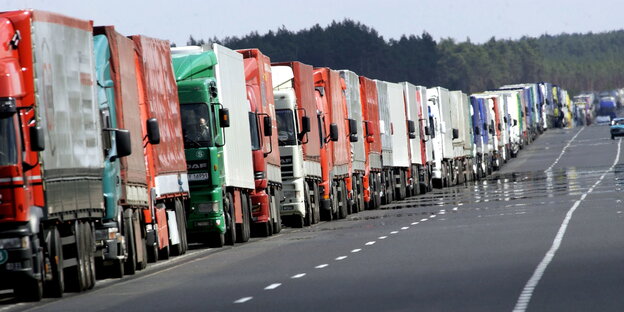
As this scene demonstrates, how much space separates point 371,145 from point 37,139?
3399 centimetres

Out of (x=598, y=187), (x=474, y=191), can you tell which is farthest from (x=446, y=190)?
(x=598, y=187)

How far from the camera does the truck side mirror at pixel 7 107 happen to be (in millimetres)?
18703

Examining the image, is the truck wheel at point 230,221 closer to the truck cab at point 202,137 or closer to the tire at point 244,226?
the truck cab at point 202,137

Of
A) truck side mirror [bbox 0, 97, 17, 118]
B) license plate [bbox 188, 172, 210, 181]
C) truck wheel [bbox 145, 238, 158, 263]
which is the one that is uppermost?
truck side mirror [bbox 0, 97, 17, 118]

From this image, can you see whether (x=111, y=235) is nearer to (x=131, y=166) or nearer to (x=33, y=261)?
(x=131, y=166)

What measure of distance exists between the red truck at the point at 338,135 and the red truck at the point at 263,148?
236 inches

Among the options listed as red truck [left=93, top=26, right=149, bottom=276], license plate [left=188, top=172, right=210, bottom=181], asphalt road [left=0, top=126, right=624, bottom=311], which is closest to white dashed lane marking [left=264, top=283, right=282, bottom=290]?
asphalt road [left=0, top=126, right=624, bottom=311]

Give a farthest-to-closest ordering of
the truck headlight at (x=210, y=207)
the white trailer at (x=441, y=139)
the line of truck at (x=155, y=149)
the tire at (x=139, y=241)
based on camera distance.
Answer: the white trailer at (x=441, y=139) → the truck headlight at (x=210, y=207) → the tire at (x=139, y=241) → the line of truck at (x=155, y=149)

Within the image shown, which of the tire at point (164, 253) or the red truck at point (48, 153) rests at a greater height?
the red truck at point (48, 153)

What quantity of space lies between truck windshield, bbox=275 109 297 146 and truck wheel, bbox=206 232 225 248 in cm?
719

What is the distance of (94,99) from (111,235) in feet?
6.32

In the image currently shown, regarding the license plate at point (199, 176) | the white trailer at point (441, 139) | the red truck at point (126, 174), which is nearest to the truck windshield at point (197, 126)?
the license plate at point (199, 176)

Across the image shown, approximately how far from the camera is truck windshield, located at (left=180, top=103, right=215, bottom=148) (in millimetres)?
31016

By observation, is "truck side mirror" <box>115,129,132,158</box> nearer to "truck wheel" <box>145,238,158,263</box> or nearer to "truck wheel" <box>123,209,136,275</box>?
"truck wheel" <box>123,209,136,275</box>
